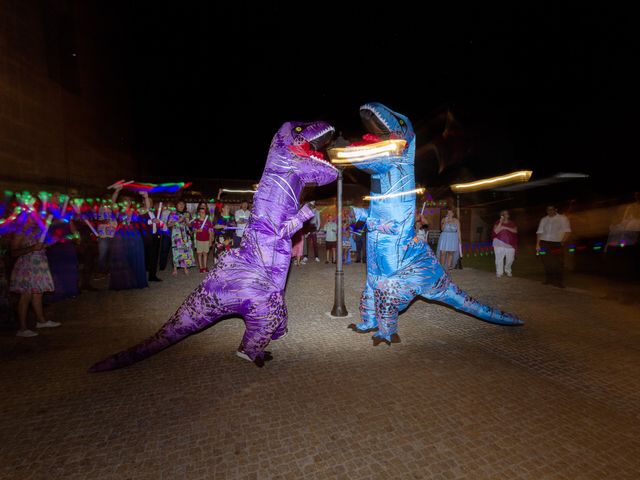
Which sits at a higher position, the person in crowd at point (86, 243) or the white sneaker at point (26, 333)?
the person in crowd at point (86, 243)

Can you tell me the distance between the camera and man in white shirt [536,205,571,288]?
21.8 ft

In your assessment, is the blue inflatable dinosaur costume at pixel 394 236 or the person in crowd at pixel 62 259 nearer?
the blue inflatable dinosaur costume at pixel 394 236

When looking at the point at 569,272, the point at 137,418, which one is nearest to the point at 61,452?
the point at 137,418

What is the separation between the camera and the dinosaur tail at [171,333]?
286cm

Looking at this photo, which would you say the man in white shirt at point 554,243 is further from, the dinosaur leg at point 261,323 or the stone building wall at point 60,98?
the stone building wall at point 60,98

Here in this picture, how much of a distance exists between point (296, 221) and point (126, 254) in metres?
4.67

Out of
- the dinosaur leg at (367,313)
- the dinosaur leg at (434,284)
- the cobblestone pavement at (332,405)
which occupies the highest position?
the dinosaur leg at (434,284)

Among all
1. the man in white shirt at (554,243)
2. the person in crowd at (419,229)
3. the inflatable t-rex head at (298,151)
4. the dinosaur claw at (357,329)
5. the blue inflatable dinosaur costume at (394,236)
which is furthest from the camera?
the man in white shirt at (554,243)

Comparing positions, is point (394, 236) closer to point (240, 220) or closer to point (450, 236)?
point (450, 236)

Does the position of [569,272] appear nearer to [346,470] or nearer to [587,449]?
[587,449]

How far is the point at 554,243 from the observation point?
6.78m

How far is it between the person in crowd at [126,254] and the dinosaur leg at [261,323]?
13.9ft

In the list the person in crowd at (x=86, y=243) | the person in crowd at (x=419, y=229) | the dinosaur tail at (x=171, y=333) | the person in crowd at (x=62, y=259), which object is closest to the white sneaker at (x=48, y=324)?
the person in crowd at (x=62, y=259)

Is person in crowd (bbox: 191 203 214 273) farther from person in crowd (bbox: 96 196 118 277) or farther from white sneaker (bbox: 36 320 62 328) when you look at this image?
white sneaker (bbox: 36 320 62 328)
